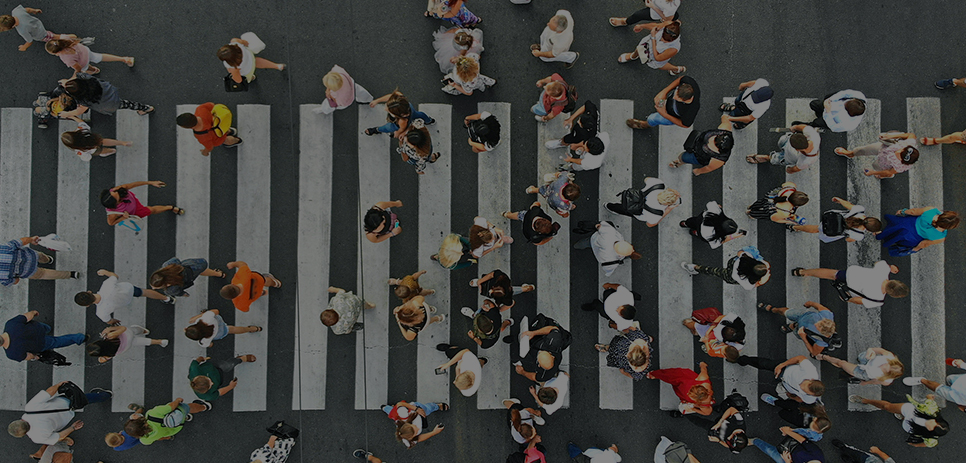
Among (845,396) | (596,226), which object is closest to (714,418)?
(845,396)

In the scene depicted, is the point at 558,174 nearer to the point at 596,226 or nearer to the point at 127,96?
the point at 596,226

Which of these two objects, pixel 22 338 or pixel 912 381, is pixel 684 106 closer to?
pixel 912 381

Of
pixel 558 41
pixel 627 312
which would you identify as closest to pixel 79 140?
pixel 558 41

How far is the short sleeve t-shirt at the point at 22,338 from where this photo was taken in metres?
6.10

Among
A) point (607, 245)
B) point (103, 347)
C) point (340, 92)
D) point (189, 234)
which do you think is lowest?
point (103, 347)

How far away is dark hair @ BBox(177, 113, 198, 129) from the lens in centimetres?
552

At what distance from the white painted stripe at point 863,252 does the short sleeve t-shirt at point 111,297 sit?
984 centimetres

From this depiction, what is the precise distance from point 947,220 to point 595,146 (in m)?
4.21

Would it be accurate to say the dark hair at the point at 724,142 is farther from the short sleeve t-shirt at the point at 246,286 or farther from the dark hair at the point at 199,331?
the dark hair at the point at 199,331

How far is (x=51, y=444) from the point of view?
668 cm

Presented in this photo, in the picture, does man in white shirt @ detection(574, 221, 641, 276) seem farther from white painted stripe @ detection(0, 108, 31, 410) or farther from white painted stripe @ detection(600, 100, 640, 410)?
white painted stripe @ detection(0, 108, 31, 410)

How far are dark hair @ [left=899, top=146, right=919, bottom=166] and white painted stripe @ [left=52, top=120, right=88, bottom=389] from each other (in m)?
11.2

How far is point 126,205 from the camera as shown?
6.16m

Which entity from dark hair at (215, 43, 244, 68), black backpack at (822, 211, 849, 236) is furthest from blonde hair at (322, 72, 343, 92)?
black backpack at (822, 211, 849, 236)
